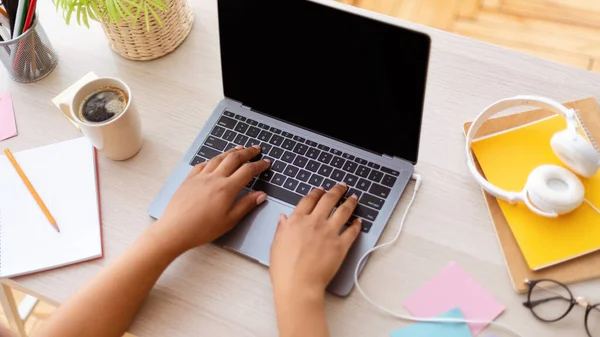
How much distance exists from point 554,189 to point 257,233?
417 mm

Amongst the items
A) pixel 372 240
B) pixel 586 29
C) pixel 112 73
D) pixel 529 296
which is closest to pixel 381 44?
pixel 372 240

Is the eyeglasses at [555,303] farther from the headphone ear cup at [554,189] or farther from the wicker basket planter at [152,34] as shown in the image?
the wicker basket planter at [152,34]

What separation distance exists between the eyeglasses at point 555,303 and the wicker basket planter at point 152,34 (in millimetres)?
696

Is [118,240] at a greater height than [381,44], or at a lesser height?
lesser

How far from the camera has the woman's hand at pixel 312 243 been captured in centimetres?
78

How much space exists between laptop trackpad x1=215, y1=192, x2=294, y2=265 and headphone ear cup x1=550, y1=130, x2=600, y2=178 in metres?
0.39

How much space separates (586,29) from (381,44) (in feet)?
4.24

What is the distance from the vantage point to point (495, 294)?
30.5 inches

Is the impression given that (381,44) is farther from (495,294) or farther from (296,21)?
(495,294)

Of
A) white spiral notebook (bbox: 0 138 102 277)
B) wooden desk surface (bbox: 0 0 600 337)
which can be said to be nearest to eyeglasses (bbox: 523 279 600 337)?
wooden desk surface (bbox: 0 0 600 337)

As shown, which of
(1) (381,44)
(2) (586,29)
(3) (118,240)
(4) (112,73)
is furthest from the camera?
(2) (586,29)

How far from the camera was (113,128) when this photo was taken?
2.87 ft

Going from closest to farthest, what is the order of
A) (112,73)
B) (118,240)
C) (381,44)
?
1. (381,44)
2. (118,240)
3. (112,73)

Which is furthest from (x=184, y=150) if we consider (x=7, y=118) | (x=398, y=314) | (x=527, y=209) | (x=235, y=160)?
(x=527, y=209)
